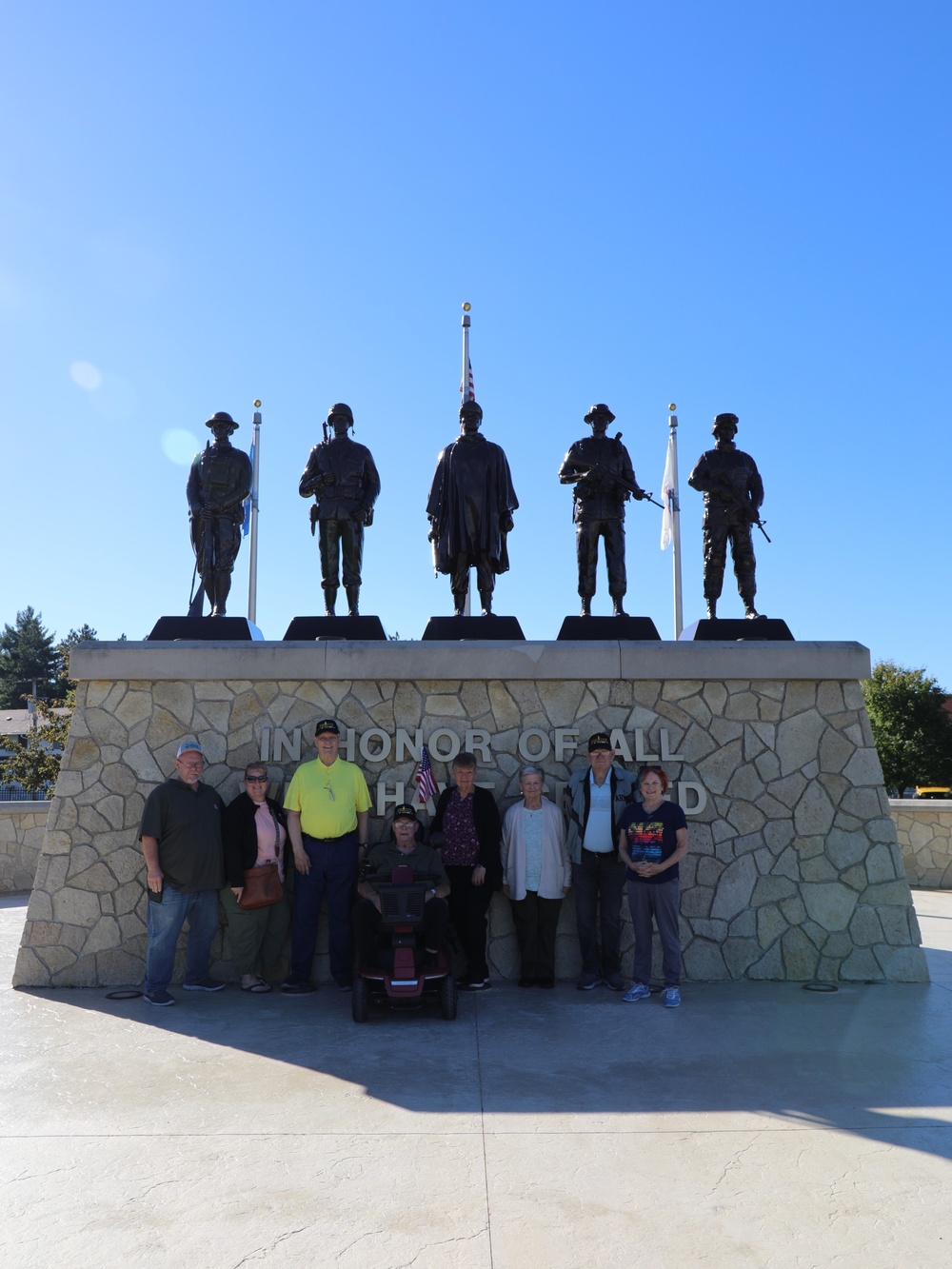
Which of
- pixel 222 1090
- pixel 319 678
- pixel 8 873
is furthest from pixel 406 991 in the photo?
pixel 8 873

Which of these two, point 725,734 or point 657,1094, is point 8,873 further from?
point 657,1094

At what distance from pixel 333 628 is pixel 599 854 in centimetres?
283

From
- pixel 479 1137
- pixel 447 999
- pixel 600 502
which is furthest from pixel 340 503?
pixel 479 1137

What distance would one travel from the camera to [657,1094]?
14.5ft

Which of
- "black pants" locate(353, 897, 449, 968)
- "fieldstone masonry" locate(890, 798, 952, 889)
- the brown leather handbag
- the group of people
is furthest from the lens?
"fieldstone masonry" locate(890, 798, 952, 889)

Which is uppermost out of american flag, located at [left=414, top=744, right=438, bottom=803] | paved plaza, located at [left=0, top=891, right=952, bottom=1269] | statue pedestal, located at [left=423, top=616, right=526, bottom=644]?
statue pedestal, located at [left=423, top=616, right=526, bottom=644]

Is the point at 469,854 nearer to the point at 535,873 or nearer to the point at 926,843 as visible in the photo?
the point at 535,873

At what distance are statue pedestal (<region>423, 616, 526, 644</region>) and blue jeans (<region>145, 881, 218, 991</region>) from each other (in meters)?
2.58

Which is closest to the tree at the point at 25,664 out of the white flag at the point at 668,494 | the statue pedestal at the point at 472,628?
the white flag at the point at 668,494

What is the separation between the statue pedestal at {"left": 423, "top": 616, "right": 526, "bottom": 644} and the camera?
25.9 ft

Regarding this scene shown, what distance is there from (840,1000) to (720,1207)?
348 centimetres

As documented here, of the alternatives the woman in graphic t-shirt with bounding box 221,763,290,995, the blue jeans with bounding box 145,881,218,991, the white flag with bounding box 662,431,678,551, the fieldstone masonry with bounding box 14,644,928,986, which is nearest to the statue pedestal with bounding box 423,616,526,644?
the fieldstone masonry with bounding box 14,644,928,986

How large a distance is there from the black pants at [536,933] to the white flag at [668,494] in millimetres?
8606

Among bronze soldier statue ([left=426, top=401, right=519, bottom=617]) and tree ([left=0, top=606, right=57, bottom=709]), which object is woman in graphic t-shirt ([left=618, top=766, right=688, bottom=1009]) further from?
tree ([left=0, top=606, right=57, bottom=709])
